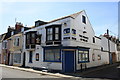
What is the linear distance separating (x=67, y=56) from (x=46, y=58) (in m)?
3.75

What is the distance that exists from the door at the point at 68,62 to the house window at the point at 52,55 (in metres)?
1.03

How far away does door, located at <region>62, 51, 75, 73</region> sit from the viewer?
1641 cm

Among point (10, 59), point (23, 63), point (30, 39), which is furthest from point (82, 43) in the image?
point (10, 59)

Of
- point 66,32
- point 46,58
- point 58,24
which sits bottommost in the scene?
point 46,58

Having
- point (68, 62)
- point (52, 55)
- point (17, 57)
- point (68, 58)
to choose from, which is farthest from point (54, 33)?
point (17, 57)

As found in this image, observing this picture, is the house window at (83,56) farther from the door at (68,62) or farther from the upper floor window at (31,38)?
the upper floor window at (31,38)

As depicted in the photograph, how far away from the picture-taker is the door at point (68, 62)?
1641 centimetres

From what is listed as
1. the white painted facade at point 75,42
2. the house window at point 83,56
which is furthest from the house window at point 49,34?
the house window at point 83,56

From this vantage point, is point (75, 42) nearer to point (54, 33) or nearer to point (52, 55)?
point (54, 33)

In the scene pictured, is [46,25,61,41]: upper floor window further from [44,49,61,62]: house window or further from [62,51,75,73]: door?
[62,51,75,73]: door

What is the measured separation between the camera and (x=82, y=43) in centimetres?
1961

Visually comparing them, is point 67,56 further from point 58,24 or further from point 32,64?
point 32,64

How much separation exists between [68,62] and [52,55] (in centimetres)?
274

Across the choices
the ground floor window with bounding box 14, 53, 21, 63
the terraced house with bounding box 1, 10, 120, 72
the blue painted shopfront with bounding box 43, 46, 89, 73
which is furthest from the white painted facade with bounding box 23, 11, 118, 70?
the ground floor window with bounding box 14, 53, 21, 63
